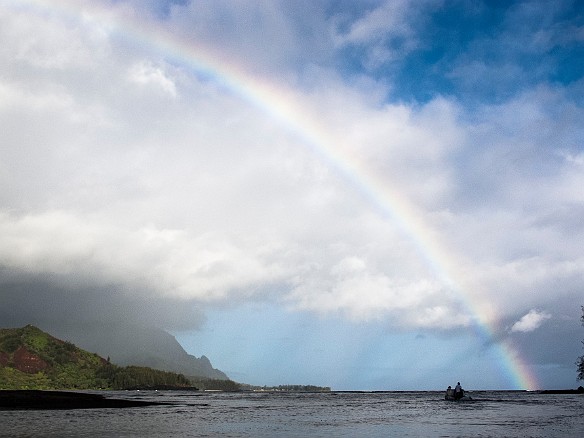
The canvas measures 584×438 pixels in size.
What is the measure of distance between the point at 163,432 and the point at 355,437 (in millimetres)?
23101

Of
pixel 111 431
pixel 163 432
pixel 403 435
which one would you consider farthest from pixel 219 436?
pixel 403 435

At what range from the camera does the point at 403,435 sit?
65.2 meters

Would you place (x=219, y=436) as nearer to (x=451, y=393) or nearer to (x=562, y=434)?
(x=562, y=434)

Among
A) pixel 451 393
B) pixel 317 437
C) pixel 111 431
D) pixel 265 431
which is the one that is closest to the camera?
pixel 317 437

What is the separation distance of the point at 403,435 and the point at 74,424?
1729 inches

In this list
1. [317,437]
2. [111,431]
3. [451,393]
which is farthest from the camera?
[451,393]

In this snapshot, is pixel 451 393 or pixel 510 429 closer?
pixel 510 429

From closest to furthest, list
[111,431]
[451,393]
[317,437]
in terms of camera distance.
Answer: [317,437]
[111,431]
[451,393]

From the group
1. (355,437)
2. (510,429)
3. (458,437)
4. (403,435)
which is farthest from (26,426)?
(510,429)

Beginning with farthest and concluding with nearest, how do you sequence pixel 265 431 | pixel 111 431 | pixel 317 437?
pixel 265 431 → pixel 111 431 → pixel 317 437

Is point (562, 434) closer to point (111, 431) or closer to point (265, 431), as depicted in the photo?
point (265, 431)

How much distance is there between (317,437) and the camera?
Answer: 60.6m

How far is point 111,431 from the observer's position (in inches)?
2539

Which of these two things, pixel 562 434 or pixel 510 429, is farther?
pixel 510 429
